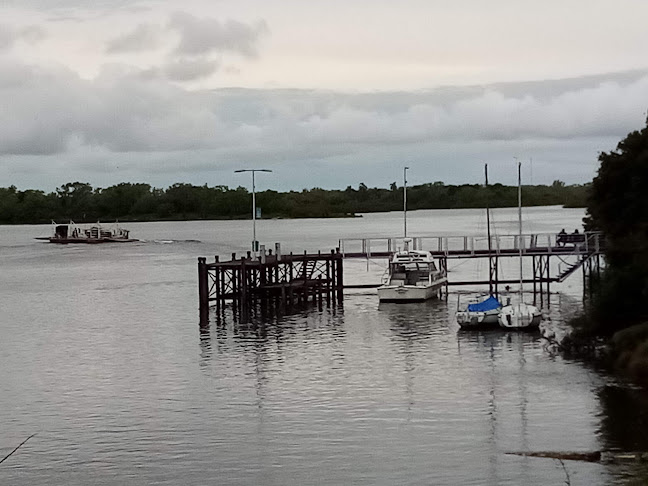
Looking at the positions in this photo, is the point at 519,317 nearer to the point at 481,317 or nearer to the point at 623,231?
the point at 481,317

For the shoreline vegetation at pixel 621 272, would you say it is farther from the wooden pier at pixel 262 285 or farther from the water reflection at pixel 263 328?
the wooden pier at pixel 262 285

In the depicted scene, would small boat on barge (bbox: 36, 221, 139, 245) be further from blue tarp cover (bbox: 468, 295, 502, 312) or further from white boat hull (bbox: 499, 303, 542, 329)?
white boat hull (bbox: 499, 303, 542, 329)

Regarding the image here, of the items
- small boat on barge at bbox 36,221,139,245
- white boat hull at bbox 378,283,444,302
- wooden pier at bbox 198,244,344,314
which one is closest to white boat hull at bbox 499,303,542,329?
white boat hull at bbox 378,283,444,302

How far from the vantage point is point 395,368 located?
42031 mm

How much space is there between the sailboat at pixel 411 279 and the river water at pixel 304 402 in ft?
3.79

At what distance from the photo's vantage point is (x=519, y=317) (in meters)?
50.2

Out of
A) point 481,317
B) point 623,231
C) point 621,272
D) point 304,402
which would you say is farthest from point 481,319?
point 304,402

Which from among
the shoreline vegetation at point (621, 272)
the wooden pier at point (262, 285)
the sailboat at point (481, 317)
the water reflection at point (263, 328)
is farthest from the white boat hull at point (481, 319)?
the wooden pier at point (262, 285)

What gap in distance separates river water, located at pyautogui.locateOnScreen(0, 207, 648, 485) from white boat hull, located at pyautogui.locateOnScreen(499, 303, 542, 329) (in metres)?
0.65

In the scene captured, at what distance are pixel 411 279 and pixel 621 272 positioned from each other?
76.2 feet

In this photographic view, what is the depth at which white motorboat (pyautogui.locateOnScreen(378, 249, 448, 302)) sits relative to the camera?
63.7m

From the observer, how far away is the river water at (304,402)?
27.2 metres

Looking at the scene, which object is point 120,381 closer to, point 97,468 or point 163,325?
point 97,468

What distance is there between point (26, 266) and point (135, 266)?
1381cm
